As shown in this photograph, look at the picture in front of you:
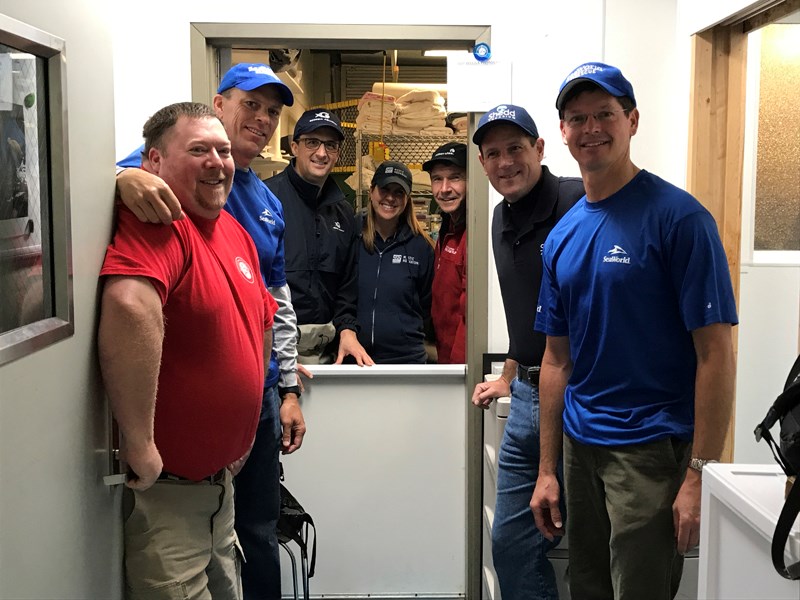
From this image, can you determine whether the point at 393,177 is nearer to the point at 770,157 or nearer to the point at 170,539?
the point at 770,157

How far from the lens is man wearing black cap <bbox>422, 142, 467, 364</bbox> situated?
9.10 feet

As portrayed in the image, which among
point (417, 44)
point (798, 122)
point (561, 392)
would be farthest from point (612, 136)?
point (417, 44)

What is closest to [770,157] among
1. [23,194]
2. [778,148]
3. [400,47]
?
[778,148]

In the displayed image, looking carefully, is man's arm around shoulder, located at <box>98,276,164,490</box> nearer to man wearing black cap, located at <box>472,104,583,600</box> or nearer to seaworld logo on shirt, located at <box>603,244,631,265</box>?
seaworld logo on shirt, located at <box>603,244,631,265</box>

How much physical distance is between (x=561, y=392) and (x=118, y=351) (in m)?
1.11

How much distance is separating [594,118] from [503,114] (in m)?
0.43

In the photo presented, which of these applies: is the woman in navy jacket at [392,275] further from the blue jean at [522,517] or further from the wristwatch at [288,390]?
the blue jean at [522,517]

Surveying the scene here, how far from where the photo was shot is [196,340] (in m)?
1.34

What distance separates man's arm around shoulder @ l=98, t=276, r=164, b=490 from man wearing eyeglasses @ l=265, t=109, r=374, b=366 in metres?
1.53

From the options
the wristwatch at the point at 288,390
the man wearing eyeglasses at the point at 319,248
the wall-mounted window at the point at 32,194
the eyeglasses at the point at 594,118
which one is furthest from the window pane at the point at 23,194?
the man wearing eyeglasses at the point at 319,248

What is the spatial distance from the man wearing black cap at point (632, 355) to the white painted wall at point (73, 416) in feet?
3.34

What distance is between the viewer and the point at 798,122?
7.24 feet

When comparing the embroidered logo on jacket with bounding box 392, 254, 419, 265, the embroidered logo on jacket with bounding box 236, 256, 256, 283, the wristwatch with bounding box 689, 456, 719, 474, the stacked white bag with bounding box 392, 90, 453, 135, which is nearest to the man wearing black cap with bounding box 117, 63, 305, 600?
the embroidered logo on jacket with bounding box 236, 256, 256, 283

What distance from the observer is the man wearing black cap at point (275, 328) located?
2.01m
